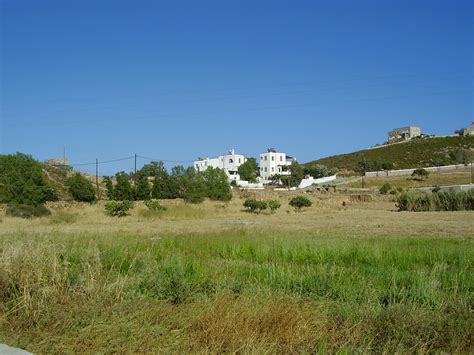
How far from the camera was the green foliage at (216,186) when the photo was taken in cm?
5491

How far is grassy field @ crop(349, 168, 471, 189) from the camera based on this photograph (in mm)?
81562

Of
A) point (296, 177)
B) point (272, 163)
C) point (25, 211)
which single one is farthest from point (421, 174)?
point (25, 211)

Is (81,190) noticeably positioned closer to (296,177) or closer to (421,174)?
(296,177)

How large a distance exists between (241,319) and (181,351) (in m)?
0.94

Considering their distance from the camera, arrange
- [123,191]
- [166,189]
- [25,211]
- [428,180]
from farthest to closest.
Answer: [428,180], [166,189], [123,191], [25,211]

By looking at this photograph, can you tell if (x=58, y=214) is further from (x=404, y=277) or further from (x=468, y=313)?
(x=468, y=313)

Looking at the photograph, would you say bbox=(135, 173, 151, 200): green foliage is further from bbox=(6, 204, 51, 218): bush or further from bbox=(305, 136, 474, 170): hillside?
bbox=(305, 136, 474, 170): hillside

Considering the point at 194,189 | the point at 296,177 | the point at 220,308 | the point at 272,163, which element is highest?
the point at 272,163

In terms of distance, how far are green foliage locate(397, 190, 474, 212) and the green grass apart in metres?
31.7

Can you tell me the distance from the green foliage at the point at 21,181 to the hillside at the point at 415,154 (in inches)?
3987

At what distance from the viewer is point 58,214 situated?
36156 mm

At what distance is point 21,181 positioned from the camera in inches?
1695

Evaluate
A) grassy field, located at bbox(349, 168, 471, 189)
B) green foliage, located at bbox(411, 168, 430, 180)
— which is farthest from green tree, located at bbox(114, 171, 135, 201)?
green foliage, located at bbox(411, 168, 430, 180)

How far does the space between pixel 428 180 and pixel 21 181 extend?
6833cm
